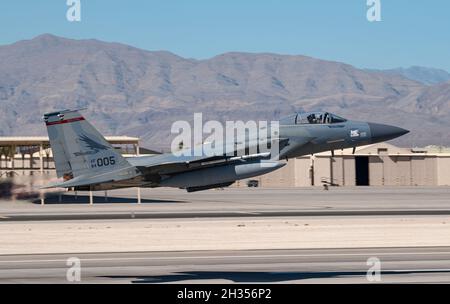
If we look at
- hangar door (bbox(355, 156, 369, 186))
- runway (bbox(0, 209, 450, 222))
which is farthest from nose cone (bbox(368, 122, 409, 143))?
hangar door (bbox(355, 156, 369, 186))

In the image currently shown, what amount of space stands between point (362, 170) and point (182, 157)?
54089 mm

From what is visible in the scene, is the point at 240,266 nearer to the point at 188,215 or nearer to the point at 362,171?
the point at 188,215

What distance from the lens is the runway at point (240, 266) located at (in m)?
20.1

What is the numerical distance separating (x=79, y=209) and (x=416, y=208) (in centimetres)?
1993

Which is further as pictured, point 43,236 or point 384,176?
point 384,176

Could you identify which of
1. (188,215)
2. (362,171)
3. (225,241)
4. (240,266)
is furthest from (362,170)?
(240,266)

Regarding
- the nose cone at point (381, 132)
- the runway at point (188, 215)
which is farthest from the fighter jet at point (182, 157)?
the runway at point (188, 215)

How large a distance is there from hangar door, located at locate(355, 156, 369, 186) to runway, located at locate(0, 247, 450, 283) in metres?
59.7

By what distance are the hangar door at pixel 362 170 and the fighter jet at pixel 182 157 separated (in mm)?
48569

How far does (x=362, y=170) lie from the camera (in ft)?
286
